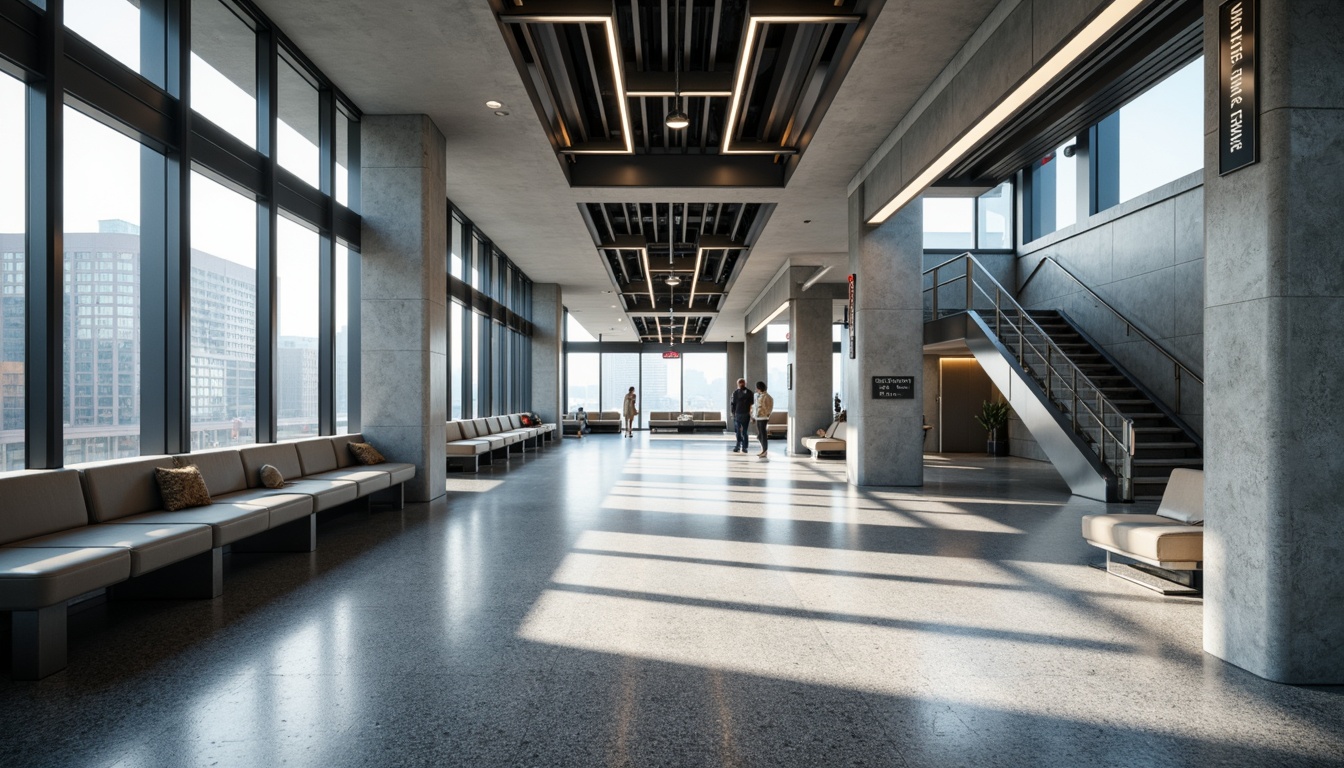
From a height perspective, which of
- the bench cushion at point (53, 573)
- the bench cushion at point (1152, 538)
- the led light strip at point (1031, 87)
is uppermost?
the led light strip at point (1031, 87)

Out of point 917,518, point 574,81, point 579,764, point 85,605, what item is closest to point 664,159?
point 574,81

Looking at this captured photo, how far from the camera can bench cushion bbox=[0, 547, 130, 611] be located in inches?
124

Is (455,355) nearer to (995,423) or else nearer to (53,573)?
(53,573)

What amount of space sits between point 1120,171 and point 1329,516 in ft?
39.2

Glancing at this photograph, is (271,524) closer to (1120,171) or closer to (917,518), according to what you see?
(917,518)

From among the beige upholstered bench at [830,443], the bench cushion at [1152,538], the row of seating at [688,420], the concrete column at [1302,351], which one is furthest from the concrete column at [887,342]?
the row of seating at [688,420]

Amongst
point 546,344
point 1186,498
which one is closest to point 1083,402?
point 1186,498

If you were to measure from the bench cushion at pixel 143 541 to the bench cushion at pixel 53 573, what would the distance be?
77mm

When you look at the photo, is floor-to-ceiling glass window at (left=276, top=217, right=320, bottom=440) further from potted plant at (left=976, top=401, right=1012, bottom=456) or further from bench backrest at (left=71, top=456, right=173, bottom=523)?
potted plant at (left=976, top=401, right=1012, bottom=456)

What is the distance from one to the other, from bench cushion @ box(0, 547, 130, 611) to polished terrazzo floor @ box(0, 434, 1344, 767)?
366 mm

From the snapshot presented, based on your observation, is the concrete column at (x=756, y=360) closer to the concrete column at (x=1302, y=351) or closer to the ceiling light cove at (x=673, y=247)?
the ceiling light cove at (x=673, y=247)

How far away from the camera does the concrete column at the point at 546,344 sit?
19.6 meters

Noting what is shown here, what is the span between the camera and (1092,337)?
13.1m

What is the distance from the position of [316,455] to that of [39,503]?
314 cm
